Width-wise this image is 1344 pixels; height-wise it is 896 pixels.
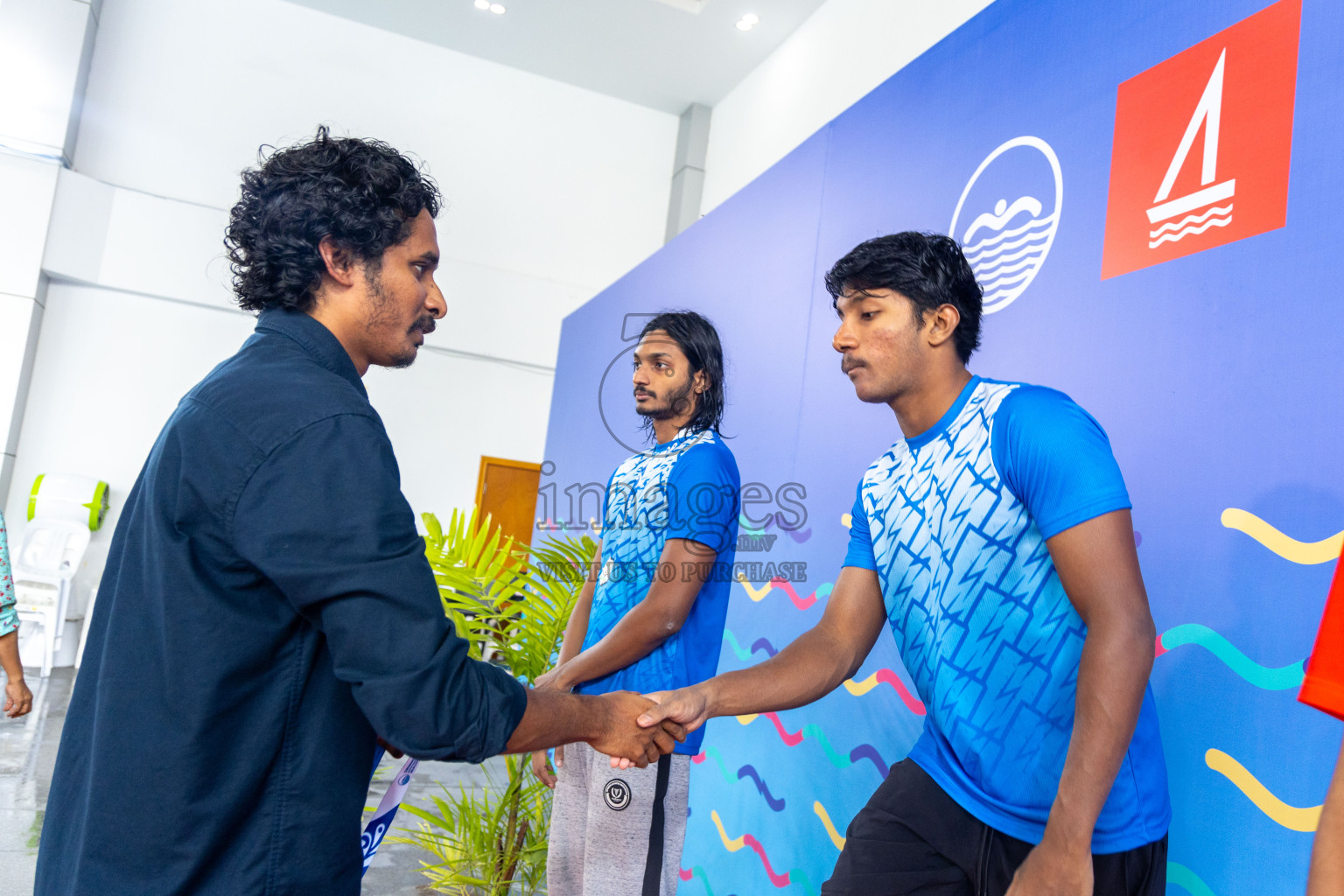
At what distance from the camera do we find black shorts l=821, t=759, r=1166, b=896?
3.80 ft

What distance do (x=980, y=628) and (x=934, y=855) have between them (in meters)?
0.34

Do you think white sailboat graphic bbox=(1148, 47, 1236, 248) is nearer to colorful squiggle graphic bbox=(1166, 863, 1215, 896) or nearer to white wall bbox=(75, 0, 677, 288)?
colorful squiggle graphic bbox=(1166, 863, 1215, 896)

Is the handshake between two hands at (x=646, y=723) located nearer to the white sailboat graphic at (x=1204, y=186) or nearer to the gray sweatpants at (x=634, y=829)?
the gray sweatpants at (x=634, y=829)

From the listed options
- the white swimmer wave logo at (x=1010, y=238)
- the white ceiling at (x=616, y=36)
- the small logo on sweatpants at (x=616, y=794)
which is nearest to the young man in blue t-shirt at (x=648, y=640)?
the small logo on sweatpants at (x=616, y=794)

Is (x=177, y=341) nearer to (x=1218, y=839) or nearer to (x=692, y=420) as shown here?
(x=692, y=420)

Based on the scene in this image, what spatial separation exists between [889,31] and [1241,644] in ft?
16.4

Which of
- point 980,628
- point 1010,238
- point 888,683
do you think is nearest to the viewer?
point 980,628

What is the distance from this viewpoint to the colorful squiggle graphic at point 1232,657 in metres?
1.35

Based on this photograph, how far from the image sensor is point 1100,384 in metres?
1.80

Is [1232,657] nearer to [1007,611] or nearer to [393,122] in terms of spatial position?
[1007,611]

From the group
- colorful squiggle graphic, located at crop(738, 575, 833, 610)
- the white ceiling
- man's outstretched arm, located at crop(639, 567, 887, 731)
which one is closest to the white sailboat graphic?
man's outstretched arm, located at crop(639, 567, 887, 731)

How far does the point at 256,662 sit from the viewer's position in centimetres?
94

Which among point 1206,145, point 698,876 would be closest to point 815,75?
point 1206,145

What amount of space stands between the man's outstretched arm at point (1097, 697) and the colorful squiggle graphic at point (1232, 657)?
44 cm
